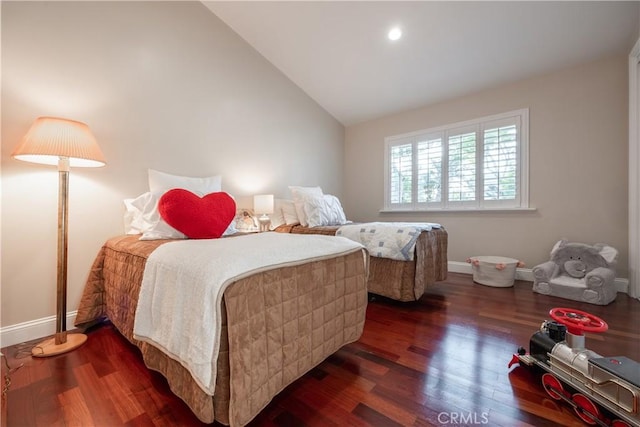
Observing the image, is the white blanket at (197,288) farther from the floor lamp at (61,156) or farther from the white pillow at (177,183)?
the white pillow at (177,183)

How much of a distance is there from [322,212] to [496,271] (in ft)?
6.45

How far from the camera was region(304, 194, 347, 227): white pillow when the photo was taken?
280 centimetres

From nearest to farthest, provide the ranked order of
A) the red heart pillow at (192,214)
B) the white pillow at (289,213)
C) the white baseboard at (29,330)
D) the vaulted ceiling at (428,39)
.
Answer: the white baseboard at (29,330)
the red heart pillow at (192,214)
the vaulted ceiling at (428,39)
the white pillow at (289,213)

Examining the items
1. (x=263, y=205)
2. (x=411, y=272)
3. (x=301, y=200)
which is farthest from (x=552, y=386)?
(x=263, y=205)

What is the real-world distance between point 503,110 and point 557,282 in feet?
6.41

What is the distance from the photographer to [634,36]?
7.17 feet

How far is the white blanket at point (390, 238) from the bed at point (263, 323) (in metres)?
0.71

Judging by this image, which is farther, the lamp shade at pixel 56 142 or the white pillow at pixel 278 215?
the white pillow at pixel 278 215

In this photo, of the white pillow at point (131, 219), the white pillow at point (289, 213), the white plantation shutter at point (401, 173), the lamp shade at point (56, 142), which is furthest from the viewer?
the white plantation shutter at point (401, 173)

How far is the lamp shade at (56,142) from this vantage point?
137 centimetres

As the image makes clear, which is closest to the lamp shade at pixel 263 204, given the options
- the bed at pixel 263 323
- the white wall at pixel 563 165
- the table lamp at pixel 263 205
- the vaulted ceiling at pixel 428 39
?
the table lamp at pixel 263 205

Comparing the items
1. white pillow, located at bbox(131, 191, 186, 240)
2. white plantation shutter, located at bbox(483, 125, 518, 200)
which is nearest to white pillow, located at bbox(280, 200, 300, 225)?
white pillow, located at bbox(131, 191, 186, 240)

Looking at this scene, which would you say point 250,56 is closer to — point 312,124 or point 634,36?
point 312,124

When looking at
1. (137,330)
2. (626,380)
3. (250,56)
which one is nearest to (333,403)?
(137,330)
